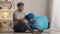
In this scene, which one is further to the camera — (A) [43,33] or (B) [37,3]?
(B) [37,3]

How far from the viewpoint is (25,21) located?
1614 millimetres

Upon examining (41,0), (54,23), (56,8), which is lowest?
(54,23)

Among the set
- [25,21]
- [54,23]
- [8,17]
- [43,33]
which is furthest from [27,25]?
[8,17]

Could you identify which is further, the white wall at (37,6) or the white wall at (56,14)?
Result: the white wall at (37,6)

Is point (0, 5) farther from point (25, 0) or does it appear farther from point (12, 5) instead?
point (25, 0)

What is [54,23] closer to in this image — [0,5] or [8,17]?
[8,17]

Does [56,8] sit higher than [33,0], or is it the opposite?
[33,0]

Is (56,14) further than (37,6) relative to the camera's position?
No

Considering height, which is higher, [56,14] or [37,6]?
[37,6]

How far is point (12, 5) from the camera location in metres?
4.07

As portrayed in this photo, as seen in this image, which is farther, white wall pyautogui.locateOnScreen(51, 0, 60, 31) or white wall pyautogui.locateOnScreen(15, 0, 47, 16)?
white wall pyautogui.locateOnScreen(15, 0, 47, 16)

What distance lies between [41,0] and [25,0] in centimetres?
48

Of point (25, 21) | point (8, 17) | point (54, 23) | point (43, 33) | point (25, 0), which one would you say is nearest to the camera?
point (43, 33)

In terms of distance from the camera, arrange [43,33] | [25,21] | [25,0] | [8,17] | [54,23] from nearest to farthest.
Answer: [43,33] < [25,21] < [54,23] < [8,17] < [25,0]
